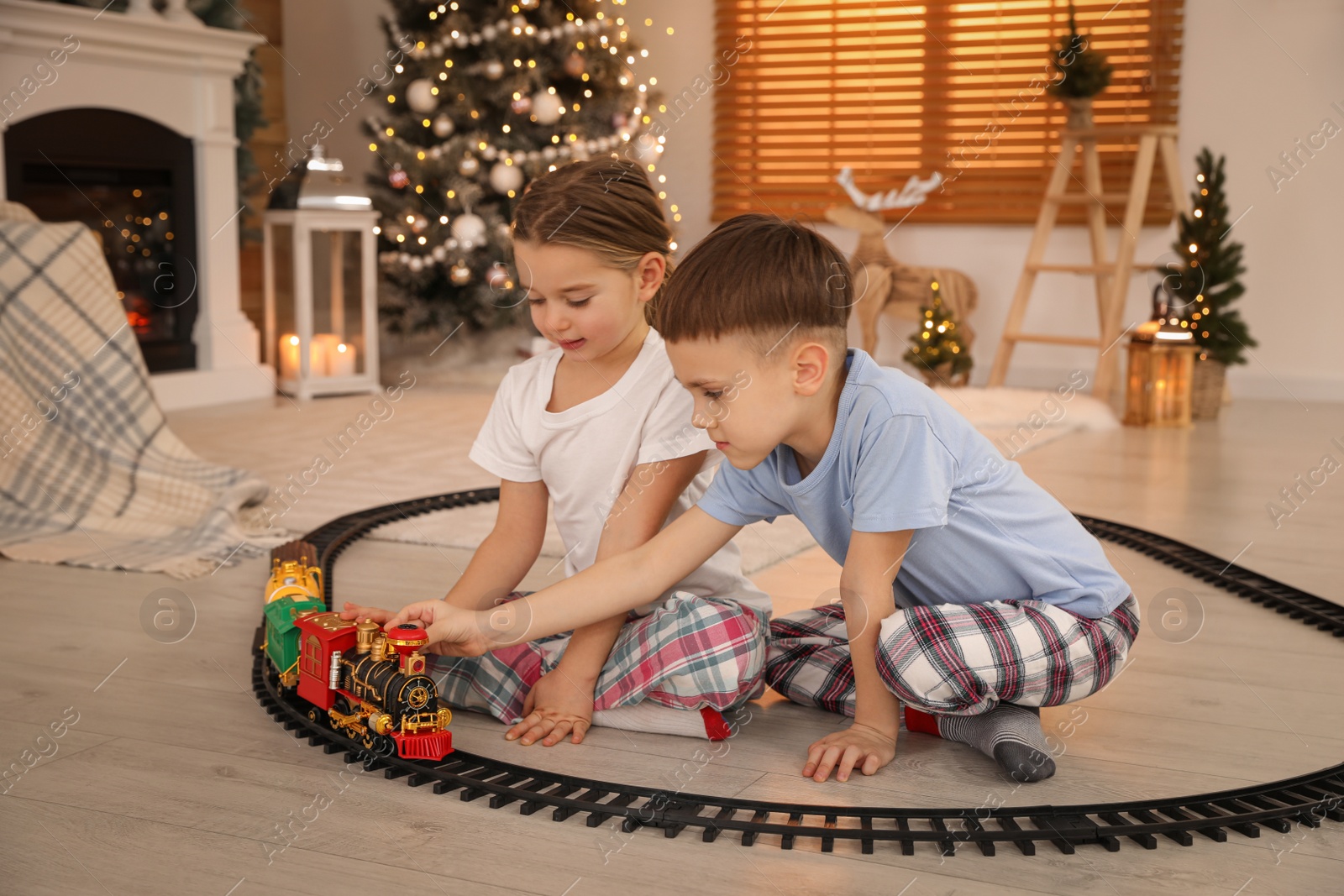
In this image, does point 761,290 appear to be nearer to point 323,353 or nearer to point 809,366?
point 809,366

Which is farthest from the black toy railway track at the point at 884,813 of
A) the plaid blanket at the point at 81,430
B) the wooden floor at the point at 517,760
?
the plaid blanket at the point at 81,430

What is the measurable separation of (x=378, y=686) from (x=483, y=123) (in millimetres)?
3498

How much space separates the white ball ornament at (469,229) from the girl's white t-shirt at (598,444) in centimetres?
276

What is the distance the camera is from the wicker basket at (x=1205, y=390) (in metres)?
4.04

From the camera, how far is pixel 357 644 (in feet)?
4.31

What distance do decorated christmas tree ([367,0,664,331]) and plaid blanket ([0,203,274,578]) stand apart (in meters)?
1.79

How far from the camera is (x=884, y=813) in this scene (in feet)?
3.81

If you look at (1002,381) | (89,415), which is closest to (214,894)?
(89,415)

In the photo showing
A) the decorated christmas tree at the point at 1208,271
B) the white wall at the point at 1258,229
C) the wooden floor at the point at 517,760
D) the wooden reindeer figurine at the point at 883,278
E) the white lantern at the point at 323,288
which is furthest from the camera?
the wooden reindeer figurine at the point at 883,278

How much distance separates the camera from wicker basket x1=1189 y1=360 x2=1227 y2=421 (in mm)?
4035

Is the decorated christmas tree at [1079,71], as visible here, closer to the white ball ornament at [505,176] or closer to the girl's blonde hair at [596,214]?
the white ball ornament at [505,176]

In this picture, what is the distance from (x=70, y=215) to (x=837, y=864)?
12.1ft

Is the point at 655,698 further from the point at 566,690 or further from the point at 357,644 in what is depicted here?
the point at 357,644

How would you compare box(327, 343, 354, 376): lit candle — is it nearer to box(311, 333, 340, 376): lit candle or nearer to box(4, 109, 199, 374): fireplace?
box(311, 333, 340, 376): lit candle
